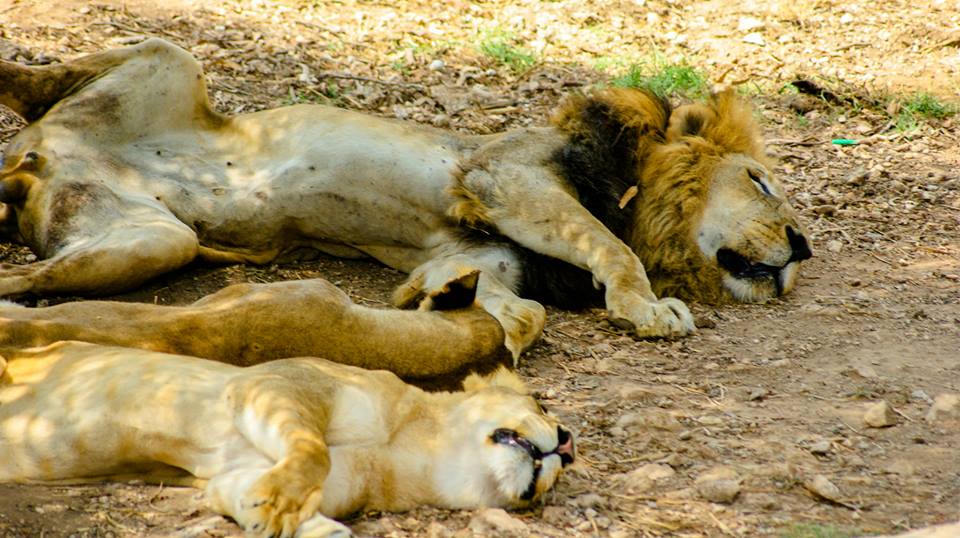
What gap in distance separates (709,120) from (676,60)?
8.71ft

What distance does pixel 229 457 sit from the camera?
11.3 feet

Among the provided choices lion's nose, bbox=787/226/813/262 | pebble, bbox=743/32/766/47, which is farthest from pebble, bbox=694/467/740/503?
pebble, bbox=743/32/766/47

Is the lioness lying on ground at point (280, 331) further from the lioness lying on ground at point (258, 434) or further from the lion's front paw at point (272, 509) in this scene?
the lion's front paw at point (272, 509)

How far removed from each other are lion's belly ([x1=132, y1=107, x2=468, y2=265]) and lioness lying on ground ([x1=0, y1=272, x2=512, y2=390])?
1.63 meters

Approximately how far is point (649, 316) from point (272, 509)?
8.36ft

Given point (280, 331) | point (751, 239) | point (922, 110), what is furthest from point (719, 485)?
point (922, 110)

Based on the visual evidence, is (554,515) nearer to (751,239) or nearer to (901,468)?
(901,468)

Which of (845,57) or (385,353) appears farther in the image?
(845,57)

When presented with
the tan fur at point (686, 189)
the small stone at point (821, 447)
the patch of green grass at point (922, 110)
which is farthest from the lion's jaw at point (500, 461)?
the patch of green grass at point (922, 110)

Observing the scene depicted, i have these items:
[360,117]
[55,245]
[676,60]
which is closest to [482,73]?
[676,60]

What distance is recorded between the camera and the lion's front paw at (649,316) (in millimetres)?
5234

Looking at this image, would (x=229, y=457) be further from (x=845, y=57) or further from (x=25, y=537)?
(x=845, y=57)

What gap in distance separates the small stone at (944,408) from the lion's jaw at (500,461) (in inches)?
57.0

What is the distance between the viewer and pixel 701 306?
5.73m
